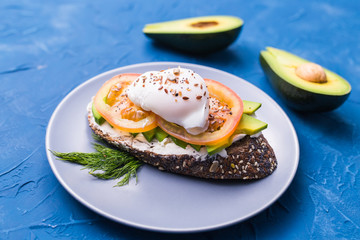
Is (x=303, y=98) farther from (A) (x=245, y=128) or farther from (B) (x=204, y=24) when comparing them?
(B) (x=204, y=24)

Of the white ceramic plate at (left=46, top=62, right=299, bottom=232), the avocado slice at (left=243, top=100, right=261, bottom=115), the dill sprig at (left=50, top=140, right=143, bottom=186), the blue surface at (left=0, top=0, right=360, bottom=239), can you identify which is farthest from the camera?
the avocado slice at (left=243, top=100, right=261, bottom=115)

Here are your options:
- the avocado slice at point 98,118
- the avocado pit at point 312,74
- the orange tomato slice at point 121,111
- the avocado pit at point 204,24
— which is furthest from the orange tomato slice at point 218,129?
the avocado pit at point 204,24

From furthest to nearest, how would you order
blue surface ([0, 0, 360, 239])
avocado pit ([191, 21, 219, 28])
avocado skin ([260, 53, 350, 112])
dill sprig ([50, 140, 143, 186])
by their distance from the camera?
avocado pit ([191, 21, 219, 28])
avocado skin ([260, 53, 350, 112])
dill sprig ([50, 140, 143, 186])
blue surface ([0, 0, 360, 239])

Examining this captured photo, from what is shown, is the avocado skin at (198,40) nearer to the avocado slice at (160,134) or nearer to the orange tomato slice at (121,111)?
the orange tomato slice at (121,111)

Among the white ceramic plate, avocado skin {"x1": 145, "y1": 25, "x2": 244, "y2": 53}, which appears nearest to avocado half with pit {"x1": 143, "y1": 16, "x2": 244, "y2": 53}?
avocado skin {"x1": 145, "y1": 25, "x2": 244, "y2": 53}

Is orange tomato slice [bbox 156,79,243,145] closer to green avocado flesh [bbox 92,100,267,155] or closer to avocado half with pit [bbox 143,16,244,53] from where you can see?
green avocado flesh [bbox 92,100,267,155]

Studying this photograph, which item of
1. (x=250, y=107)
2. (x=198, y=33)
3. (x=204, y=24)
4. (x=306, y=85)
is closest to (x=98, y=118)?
(x=250, y=107)
